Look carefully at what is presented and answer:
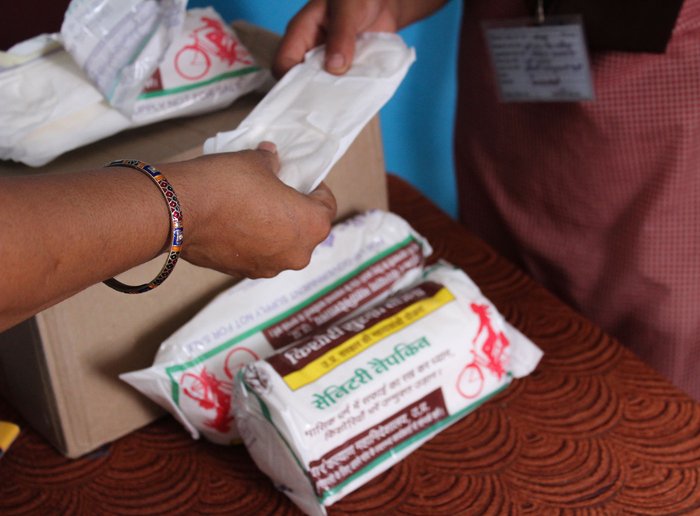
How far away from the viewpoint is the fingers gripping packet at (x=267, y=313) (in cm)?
77

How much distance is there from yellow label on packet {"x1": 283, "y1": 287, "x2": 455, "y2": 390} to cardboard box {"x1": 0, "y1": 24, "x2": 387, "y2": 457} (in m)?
0.16

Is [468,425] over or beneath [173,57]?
beneath

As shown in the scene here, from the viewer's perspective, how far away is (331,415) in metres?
0.70

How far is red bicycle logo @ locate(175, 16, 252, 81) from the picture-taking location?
85cm

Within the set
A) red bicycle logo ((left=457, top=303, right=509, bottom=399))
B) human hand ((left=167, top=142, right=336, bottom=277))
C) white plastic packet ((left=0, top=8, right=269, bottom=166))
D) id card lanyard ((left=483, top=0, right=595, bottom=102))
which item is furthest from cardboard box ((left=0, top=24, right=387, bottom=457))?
id card lanyard ((left=483, top=0, right=595, bottom=102))

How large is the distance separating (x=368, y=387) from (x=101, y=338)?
25cm

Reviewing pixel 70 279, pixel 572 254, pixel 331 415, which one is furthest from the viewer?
pixel 572 254

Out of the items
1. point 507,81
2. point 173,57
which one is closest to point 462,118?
point 507,81

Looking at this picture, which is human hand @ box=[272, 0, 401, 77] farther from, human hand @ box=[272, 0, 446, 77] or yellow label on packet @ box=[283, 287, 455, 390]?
yellow label on packet @ box=[283, 287, 455, 390]

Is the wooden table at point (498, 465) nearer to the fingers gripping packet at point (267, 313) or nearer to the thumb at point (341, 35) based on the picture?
the fingers gripping packet at point (267, 313)

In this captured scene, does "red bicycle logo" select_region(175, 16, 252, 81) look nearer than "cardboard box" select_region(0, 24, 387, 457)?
No

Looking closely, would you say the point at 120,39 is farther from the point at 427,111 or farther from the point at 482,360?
the point at 427,111

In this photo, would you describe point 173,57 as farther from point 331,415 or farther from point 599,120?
point 599,120

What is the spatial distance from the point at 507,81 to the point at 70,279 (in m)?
0.69
